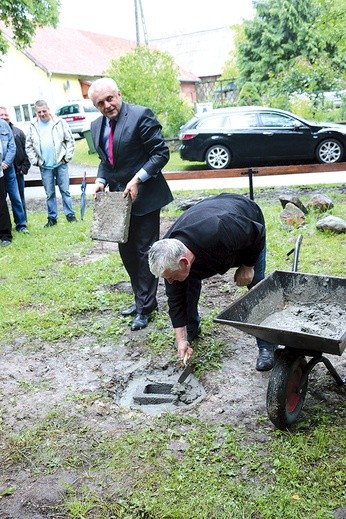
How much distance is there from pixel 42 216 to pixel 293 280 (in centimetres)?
651

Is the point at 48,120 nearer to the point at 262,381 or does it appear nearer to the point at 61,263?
the point at 61,263

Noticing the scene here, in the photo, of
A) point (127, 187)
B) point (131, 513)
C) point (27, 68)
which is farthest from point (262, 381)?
point (27, 68)

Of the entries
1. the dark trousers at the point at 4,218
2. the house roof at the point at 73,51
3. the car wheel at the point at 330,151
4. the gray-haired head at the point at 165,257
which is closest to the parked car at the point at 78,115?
the house roof at the point at 73,51

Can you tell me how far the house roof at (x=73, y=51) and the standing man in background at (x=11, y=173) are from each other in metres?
19.2

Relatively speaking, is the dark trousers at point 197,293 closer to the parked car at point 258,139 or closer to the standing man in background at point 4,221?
the standing man in background at point 4,221

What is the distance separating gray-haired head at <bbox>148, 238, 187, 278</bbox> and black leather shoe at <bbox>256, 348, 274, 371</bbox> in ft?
3.92

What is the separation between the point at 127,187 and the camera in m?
3.91

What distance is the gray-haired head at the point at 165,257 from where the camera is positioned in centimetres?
268

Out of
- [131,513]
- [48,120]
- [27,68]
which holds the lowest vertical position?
[131,513]

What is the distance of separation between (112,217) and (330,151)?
854 cm

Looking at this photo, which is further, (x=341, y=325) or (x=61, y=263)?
(x=61, y=263)

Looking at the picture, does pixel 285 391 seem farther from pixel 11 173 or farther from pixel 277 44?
pixel 277 44

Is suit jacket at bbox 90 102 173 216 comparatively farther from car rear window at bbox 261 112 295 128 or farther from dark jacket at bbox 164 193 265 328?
car rear window at bbox 261 112 295 128

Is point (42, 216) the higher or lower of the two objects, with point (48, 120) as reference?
lower
